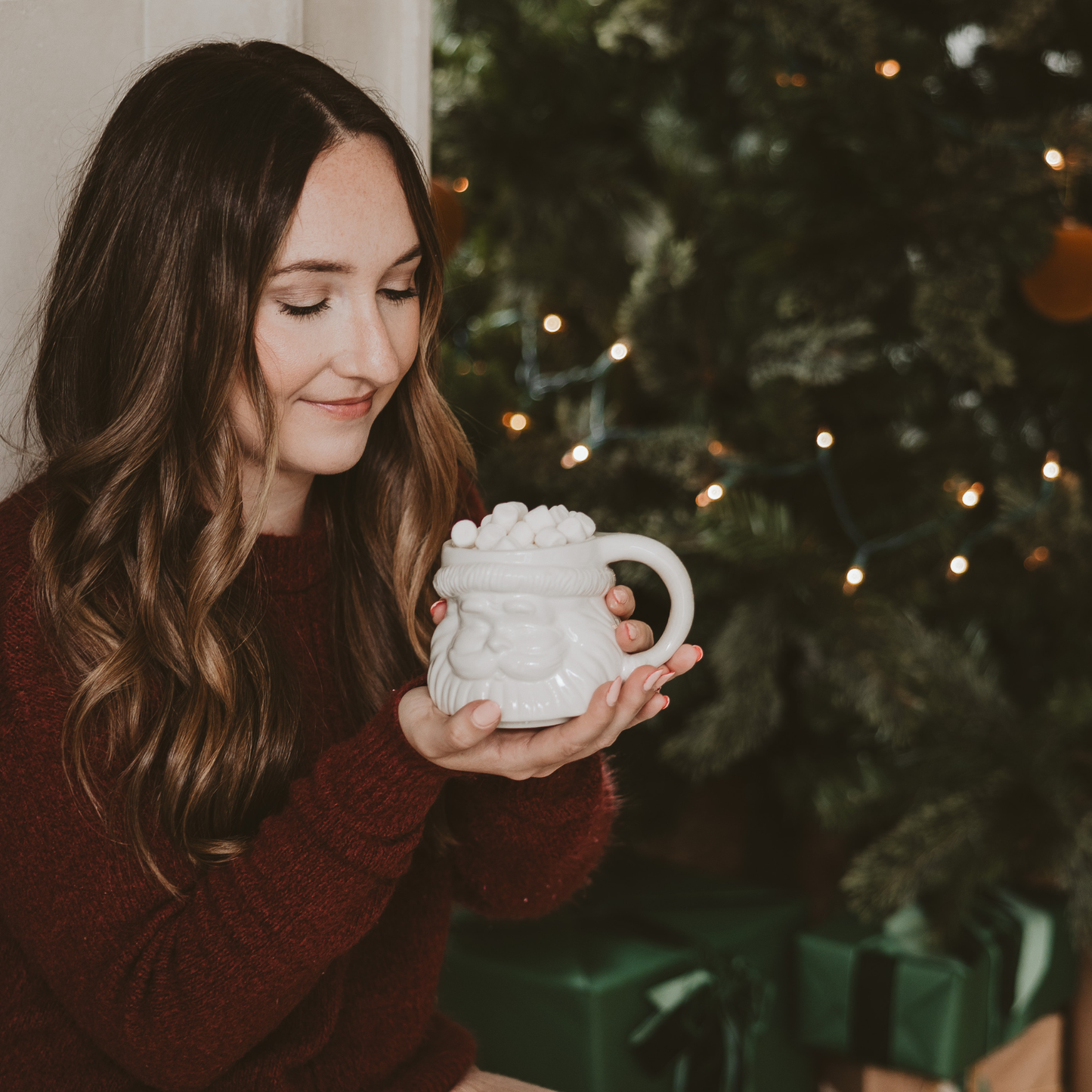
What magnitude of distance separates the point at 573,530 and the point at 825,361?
0.74 m

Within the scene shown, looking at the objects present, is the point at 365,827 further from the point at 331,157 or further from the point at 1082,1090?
the point at 1082,1090

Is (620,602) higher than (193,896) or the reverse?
higher

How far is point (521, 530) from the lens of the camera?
2.46 ft

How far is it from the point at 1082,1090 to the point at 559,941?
0.90 metres

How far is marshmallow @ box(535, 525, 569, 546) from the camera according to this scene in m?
0.75

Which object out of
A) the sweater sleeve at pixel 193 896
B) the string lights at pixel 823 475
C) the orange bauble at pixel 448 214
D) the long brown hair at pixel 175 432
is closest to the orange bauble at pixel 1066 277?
the string lights at pixel 823 475

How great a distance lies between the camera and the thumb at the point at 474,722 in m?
0.71

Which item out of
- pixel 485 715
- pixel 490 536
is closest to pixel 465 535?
pixel 490 536

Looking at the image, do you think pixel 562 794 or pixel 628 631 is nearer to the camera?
pixel 628 631

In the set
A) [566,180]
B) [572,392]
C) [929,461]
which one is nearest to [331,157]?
[566,180]

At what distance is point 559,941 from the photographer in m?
1.50

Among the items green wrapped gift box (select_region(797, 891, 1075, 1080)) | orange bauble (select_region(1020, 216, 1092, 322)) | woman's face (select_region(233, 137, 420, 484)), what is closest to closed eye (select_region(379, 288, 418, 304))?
woman's face (select_region(233, 137, 420, 484))

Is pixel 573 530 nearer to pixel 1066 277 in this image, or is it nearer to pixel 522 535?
pixel 522 535

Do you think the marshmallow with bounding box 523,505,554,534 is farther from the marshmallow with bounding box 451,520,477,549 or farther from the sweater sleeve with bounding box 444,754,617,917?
the sweater sleeve with bounding box 444,754,617,917
